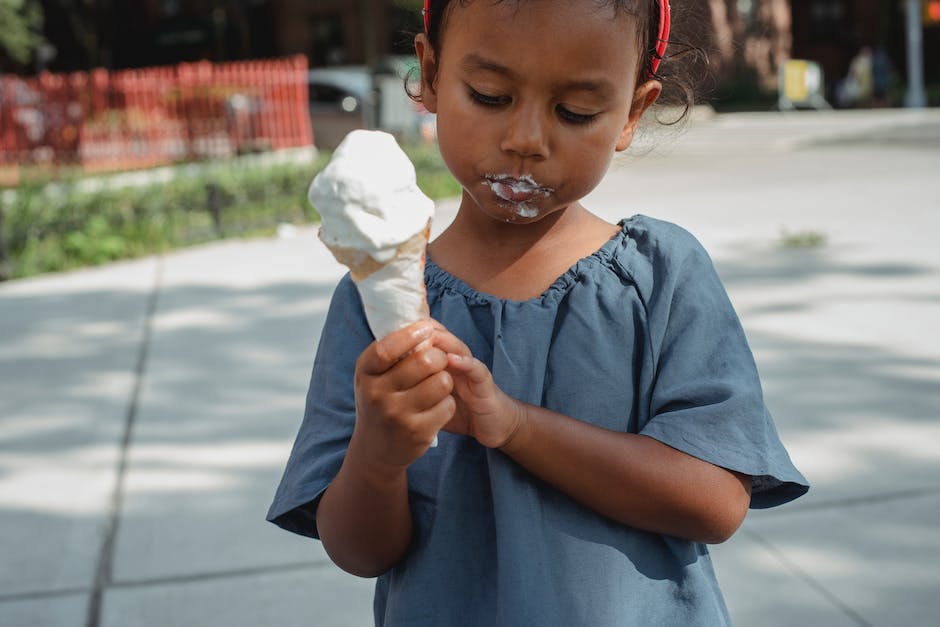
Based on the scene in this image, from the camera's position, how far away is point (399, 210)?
1.13 meters

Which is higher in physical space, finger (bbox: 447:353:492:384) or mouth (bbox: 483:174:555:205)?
mouth (bbox: 483:174:555:205)

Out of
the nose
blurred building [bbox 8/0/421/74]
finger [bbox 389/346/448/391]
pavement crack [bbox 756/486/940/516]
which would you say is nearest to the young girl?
the nose

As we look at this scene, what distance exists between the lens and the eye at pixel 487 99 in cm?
133

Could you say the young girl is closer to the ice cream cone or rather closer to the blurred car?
the ice cream cone

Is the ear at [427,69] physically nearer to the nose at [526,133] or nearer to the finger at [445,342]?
the nose at [526,133]

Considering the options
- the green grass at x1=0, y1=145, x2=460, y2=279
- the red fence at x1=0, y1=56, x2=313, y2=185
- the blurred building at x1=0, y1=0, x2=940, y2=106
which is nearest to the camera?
the green grass at x1=0, y1=145, x2=460, y2=279

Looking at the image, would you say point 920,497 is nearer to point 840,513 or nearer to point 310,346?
point 840,513

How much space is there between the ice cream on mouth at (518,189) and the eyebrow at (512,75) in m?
0.12

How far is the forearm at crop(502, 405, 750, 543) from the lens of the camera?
1342 mm

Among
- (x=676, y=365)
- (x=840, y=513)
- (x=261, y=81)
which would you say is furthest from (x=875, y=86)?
(x=676, y=365)

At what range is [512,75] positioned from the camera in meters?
1.30

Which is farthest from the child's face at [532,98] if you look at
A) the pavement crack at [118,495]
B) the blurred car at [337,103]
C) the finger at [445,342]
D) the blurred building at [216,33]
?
the blurred building at [216,33]

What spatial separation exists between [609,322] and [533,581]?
34 cm

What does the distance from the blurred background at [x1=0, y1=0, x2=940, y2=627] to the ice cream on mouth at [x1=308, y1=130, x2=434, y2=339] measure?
68 cm
